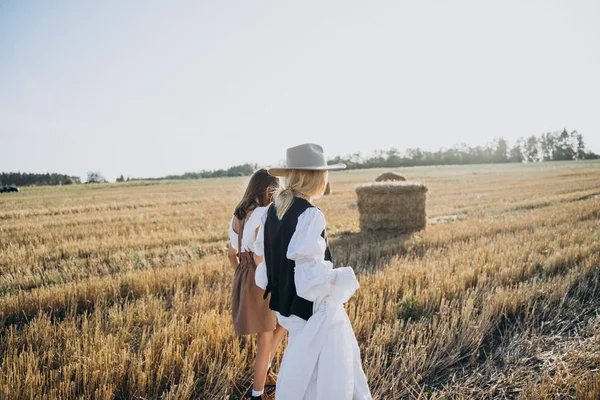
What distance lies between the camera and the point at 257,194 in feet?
10.5

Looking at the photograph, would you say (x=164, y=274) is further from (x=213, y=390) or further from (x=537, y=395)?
(x=537, y=395)

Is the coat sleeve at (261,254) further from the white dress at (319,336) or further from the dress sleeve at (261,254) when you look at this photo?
the white dress at (319,336)

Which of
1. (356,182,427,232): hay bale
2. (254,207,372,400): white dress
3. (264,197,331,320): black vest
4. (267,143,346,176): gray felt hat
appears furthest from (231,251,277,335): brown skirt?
(356,182,427,232): hay bale

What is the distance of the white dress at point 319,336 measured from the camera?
2.18m

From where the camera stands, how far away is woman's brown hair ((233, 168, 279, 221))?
3.18 meters

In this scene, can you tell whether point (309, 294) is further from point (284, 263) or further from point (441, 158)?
point (441, 158)

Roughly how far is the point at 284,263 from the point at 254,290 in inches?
29.3

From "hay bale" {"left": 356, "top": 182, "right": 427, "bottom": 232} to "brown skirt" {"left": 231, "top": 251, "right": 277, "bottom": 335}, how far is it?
24.5 ft

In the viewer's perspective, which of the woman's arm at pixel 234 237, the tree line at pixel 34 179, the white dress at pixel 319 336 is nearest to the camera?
the white dress at pixel 319 336

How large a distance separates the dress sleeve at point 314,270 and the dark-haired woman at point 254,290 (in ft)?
2.11

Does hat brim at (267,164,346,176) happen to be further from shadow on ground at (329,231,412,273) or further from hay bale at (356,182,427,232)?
hay bale at (356,182,427,232)

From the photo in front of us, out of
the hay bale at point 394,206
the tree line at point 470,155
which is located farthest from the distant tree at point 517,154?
the hay bale at point 394,206

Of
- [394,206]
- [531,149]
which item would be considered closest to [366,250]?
[394,206]

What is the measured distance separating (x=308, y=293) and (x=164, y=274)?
4173 millimetres
